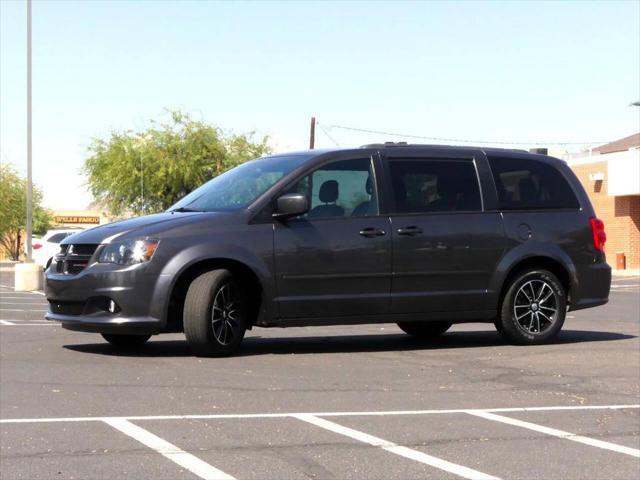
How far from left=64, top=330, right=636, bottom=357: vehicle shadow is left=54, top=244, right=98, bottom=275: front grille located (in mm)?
864

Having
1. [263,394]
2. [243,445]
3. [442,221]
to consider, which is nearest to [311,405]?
[263,394]

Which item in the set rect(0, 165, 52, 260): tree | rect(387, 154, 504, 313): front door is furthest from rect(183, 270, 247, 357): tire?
rect(0, 165, 52, 260): tree

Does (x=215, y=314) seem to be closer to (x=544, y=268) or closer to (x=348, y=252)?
(x=348, y=252)

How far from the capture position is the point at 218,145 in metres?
62.8

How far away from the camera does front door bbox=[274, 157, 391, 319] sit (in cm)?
Result: 1123

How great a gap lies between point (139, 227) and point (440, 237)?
2.95 m

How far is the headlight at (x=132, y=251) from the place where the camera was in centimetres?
1076

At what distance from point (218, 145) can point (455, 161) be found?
5120 cm

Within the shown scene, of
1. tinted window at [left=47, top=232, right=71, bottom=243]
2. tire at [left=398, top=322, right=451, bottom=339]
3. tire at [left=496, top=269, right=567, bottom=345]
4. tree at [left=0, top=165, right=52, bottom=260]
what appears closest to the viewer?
tire at [left=496, top=269, right=567, bottom=345]

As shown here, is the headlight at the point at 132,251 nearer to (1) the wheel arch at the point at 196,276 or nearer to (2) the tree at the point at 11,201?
(1) the wheel arch at the point at 196,276

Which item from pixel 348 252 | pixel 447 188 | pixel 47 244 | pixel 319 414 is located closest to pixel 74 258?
pixel 348 252

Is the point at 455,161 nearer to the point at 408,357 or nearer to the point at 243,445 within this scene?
the point at 408,357

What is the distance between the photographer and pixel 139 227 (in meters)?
10.9

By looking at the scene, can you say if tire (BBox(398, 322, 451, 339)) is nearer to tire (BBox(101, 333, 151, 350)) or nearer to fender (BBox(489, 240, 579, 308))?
fender (BBox(489, 240, 579, 308))
